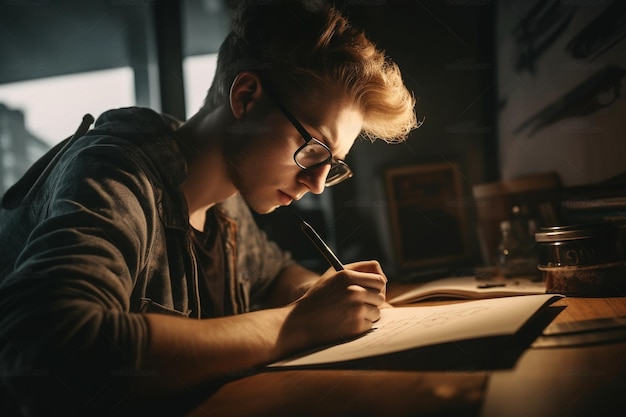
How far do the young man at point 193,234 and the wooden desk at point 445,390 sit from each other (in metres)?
0.09

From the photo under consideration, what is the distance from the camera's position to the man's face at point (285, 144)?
93 cm

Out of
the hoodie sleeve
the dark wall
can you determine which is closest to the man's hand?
the hoodie sleeve

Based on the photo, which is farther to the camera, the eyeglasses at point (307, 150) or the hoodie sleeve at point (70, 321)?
the eyeglasses at point (307, 150)

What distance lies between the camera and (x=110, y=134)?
0.84m

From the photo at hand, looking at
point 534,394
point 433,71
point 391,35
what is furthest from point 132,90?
point 534,394

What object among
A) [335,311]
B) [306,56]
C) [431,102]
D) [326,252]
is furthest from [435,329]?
[431,102]

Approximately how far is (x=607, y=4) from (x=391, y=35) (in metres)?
0.79

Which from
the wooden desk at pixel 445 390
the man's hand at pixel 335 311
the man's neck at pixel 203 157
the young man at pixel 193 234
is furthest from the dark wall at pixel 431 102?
the wooden desk at pixel 445 390

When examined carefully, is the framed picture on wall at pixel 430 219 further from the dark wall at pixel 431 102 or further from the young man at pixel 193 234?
the young man at pixel 193 234

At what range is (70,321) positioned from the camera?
49cm

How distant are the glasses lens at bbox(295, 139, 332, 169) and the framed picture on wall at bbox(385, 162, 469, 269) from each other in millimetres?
793

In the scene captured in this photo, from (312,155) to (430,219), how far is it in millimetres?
872

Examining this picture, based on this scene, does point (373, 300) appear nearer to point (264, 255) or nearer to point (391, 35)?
point (264, 255)

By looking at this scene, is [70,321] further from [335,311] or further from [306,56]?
[306,56]
